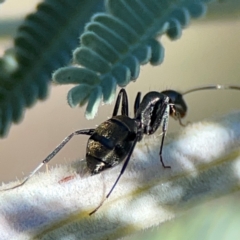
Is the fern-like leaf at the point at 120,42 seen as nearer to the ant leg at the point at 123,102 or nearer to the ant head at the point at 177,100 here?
the ant leg at the point at 123,102

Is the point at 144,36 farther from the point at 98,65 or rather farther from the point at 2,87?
the point at 2,87

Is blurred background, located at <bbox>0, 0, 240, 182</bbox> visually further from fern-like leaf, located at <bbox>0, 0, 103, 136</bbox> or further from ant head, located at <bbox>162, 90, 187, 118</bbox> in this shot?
fern-like leaf, located at <bbox>0, 0, 103, 136</bbox>

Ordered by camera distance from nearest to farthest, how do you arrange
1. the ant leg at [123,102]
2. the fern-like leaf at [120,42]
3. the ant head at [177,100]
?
the fern-like leaf at [120,42] < the ant leg at [123,102] < the ant head at [177,100]

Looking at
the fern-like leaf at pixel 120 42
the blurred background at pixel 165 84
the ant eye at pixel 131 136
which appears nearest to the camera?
the fern-like leaf at pixel 120 42

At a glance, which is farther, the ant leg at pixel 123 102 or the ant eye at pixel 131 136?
the ant leg at pixel 123 102

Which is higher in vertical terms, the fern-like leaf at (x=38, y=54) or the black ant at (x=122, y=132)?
the fern-like leaf at (x=38, y=54)

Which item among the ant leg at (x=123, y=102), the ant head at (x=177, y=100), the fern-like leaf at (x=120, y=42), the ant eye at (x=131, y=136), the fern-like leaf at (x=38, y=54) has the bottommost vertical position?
the ant head at (x=177, y=100)

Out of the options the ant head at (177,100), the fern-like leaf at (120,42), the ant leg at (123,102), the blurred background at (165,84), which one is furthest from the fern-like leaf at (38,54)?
the blurred background at (165,84)
